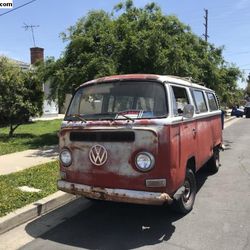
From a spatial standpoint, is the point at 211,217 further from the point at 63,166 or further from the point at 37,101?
the point at 37,101

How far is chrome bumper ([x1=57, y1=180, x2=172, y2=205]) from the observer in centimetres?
556

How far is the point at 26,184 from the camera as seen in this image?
8.19 metres

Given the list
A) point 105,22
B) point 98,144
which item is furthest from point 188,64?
point 98,144

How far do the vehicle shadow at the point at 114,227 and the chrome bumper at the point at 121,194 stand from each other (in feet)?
1.56

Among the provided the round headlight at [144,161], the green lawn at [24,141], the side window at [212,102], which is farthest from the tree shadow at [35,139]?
the round headlight at [144,161]

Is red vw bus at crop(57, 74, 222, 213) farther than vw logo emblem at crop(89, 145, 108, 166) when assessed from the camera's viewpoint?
No

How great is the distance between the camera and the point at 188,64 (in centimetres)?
1478

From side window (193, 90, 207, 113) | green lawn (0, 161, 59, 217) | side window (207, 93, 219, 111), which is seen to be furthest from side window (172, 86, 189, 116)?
green lawn (0, 161, 59, 217)

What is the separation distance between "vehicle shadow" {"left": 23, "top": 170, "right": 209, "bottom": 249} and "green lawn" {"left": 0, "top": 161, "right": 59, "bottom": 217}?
1.93 feet

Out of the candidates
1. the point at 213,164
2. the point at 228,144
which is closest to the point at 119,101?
the point at 213,164

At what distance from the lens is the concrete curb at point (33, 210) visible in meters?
6.10

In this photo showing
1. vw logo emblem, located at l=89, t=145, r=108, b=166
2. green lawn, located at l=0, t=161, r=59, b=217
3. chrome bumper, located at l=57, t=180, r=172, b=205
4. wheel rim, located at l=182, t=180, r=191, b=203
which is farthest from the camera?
green lawn, located at l=0, t=161, r=59, b=217

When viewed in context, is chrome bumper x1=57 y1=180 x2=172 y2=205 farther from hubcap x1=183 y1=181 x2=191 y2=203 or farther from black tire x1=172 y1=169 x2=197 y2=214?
hubcap x1=183 y1=181 x2=191 y2=203

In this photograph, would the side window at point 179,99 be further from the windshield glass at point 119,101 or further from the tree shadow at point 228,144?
the tree shadow at point 228,144
